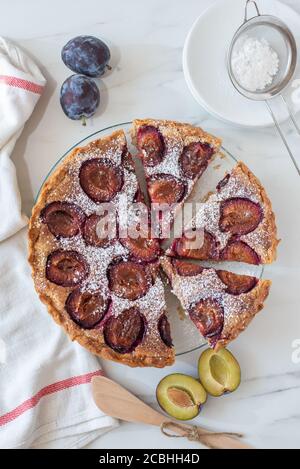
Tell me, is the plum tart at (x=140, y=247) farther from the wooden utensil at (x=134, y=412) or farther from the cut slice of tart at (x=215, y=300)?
→ the wooden utensil at (x=134, y=412)

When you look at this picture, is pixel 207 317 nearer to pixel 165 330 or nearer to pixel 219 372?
pixel 165 330

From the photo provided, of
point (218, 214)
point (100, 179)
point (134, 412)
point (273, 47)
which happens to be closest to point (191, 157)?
point (218, 214)

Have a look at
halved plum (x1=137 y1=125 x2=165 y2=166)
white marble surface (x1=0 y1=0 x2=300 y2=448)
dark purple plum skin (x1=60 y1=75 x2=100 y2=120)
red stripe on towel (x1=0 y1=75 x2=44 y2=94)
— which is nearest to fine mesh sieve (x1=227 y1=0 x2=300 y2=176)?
white marble surface (x1=0 y1=0 x2=300 y2=448)

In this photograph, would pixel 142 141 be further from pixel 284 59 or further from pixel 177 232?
pixel 284 59

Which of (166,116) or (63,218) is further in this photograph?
(166,116)

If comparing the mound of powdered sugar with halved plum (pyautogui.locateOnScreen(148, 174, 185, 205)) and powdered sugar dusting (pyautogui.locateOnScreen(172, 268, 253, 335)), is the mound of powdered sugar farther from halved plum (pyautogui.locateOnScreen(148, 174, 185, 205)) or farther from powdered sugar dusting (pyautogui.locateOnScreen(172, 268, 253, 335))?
powdered sugar dusting (pyautogui.locateOnScreen(172, 268, 253, 335))

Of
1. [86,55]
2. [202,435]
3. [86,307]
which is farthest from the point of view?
[202,435]
